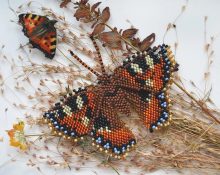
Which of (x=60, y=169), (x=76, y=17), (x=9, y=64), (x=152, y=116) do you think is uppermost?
(x=76, y=17)

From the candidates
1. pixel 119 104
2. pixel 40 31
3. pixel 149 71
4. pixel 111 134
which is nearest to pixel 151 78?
pixel 149 71

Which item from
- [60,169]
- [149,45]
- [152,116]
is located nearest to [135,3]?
[149,45]

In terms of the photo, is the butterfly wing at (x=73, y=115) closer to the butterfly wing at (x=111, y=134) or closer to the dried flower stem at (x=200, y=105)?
the butterfly wing at (x=111, y=134)

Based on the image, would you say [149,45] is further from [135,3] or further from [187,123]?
[187,123]

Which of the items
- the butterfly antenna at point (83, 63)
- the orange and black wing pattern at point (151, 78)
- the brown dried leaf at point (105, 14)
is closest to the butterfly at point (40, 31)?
the butterfly antenna at point (83, 63)

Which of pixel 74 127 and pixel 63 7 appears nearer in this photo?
pixel 74 127

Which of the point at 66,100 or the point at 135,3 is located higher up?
the point at 135,3
